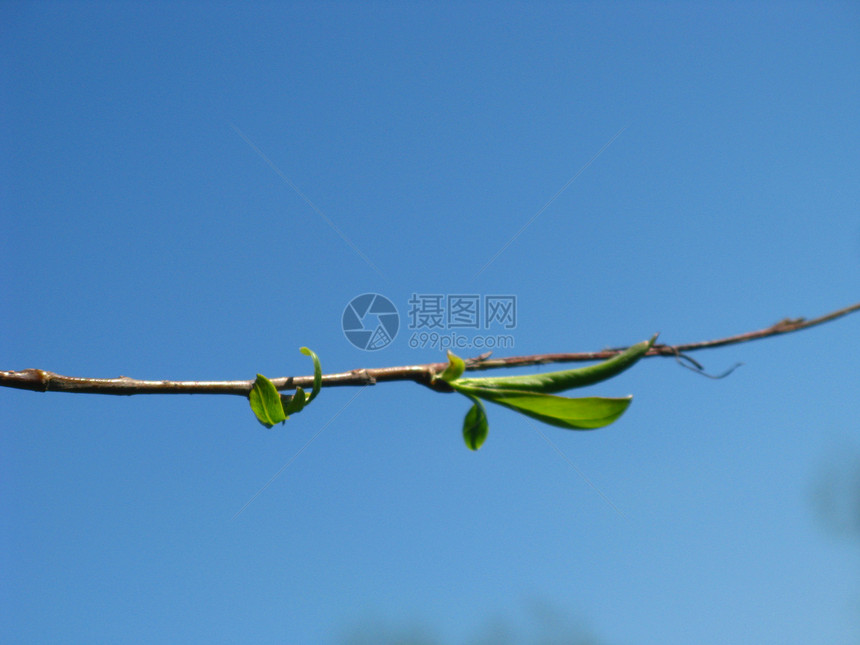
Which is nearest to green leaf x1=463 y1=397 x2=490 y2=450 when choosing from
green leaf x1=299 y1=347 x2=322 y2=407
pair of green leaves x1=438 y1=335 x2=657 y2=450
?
pair of green leaves x1=438 y1=335 x2=657 y2=450

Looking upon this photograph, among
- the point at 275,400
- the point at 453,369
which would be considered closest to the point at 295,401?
the point at 275,400

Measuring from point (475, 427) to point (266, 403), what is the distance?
0.73ft

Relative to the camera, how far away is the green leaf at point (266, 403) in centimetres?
59

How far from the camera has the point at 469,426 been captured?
2.25ft

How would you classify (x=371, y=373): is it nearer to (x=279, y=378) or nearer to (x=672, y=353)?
(x=279, y=378)

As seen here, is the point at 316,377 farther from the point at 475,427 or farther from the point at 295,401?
the point at 475,427

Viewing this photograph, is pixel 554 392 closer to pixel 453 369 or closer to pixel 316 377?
pixel 453 369

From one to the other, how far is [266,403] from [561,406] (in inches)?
11.0

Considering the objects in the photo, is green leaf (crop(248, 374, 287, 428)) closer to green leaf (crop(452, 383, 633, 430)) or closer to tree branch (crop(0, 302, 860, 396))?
tree branch (crop(0, 302, 860, 396))

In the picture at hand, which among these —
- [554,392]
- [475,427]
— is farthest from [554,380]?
[475,427]

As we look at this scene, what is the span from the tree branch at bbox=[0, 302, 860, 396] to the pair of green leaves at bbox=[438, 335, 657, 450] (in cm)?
1

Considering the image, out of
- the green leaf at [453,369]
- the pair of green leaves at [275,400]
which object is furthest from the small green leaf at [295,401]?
the green leaf at [453,369]

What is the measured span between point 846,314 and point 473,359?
0.32 meters

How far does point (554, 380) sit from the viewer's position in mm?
600
